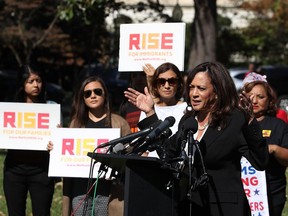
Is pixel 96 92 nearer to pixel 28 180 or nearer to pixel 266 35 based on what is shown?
pixel 28 180

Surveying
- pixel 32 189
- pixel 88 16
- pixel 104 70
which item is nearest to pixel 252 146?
pixel 32 189

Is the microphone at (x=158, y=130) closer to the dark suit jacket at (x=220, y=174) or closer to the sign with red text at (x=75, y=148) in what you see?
the dark suit jacket at (x=220, y=174)

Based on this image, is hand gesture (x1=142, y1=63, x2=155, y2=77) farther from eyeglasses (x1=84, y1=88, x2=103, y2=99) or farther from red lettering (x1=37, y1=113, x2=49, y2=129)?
red lettering (x1=37, y1=113, x2=49, y2=129)

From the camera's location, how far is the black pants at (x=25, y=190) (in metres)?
7.38

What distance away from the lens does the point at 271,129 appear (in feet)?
22.4

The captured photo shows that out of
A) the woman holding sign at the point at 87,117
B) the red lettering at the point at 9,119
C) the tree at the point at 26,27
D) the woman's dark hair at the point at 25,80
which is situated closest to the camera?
the woman holding sign at the point at 87,117

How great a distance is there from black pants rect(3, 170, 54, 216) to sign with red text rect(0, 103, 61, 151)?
11.2 inches

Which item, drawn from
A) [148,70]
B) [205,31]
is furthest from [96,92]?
[205,31]

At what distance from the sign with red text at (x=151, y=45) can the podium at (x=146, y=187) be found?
10.2ft

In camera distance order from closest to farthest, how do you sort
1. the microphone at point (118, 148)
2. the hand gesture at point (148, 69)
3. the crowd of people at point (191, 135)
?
the microphone at point (118, 148) < the crowd of people at point (191, 135) < the hand gesture at point (148, 69)

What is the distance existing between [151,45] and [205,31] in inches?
449

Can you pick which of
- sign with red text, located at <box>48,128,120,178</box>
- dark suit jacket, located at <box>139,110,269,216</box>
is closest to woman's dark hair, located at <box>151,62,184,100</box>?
sign with red text, located at <box>48,128,120,178</box>

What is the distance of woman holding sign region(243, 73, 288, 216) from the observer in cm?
680

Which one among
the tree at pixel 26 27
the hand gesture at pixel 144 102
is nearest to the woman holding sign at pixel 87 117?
the hand gesture at pixel 144 102
